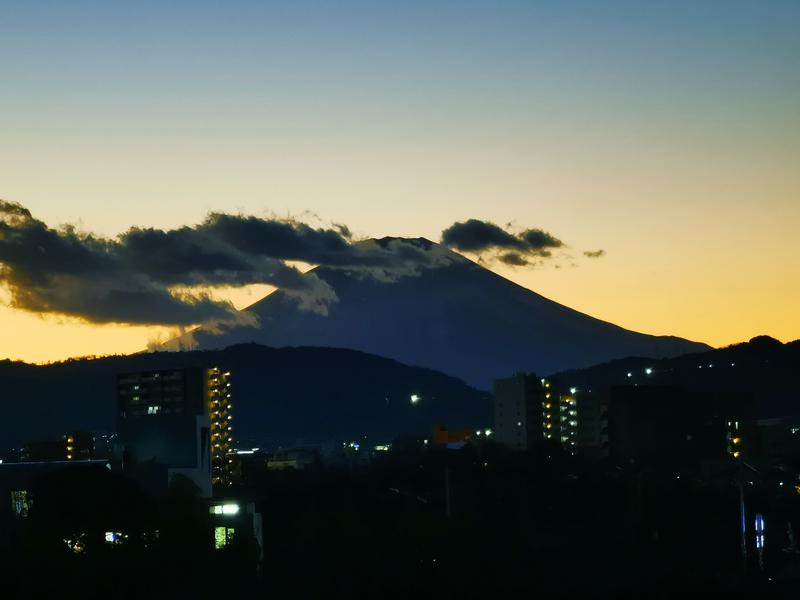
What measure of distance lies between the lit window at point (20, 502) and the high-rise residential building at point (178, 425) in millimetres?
9613

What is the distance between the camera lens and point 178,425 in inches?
2672

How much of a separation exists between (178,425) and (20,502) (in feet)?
63.8

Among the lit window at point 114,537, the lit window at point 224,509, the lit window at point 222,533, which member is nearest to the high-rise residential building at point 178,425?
the lit window at point 224,509

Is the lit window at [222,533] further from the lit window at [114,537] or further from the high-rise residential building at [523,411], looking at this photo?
the high-rise residential building at [523,411]

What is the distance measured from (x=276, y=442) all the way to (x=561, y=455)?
3982 inches

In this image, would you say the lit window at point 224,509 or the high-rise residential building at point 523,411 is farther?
the high-rise residential building at point 523,411

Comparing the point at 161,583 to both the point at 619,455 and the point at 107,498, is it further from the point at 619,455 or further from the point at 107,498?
the point at 619,455

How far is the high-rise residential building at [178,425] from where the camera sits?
65.6 m

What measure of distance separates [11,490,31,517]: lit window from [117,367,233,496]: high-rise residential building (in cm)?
961

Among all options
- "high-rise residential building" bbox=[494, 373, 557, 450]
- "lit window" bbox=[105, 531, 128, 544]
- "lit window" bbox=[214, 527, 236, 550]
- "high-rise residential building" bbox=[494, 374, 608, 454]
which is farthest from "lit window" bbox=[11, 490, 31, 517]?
"high-rise residential building" bbox=[494, 373, 557, 450]

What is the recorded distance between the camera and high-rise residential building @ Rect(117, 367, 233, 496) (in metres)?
65.6

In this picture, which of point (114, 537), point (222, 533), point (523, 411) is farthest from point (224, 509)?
point (523, 411)

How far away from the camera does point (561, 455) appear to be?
94.9 meters

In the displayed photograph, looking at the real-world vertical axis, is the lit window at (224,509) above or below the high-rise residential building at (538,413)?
below
